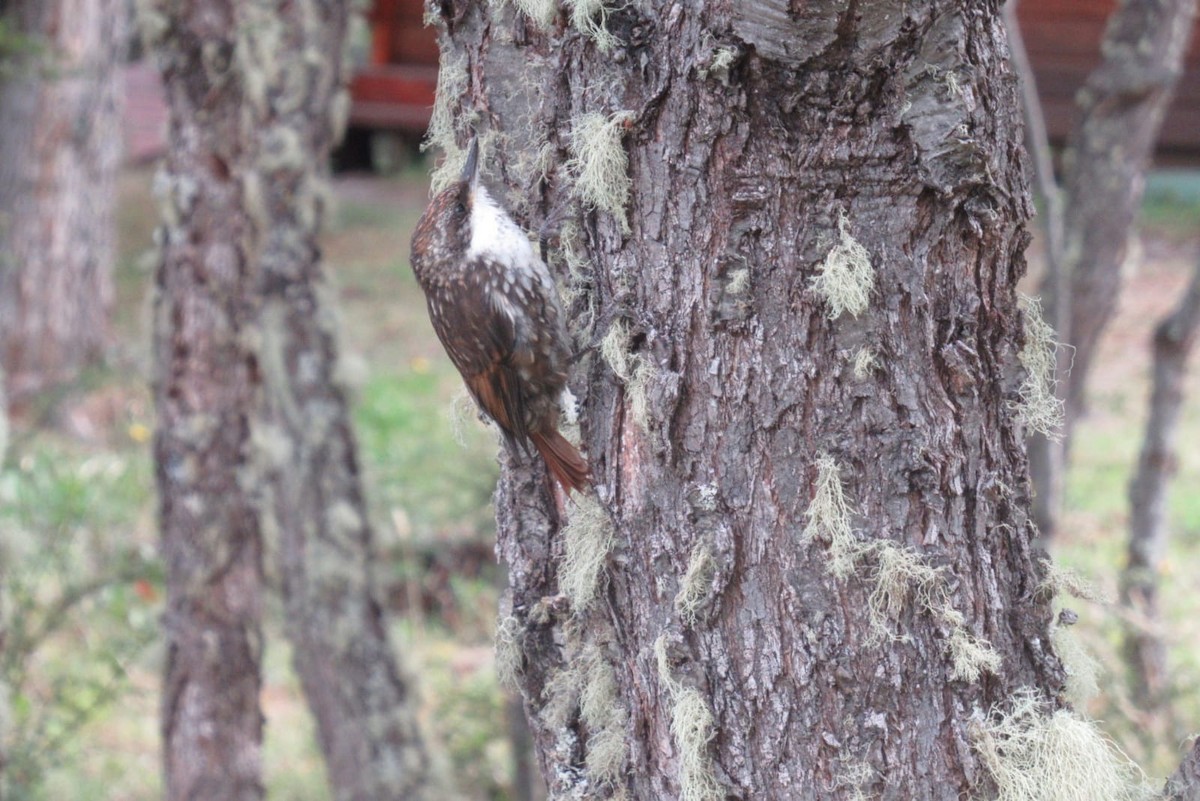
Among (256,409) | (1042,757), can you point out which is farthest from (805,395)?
(256,409)

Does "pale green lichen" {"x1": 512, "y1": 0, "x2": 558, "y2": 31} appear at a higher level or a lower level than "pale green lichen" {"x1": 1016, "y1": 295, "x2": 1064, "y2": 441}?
higher

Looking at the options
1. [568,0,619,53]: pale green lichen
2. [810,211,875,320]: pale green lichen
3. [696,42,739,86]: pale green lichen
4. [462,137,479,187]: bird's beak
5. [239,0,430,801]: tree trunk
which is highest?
[568,0,619,53]: pale green lichen

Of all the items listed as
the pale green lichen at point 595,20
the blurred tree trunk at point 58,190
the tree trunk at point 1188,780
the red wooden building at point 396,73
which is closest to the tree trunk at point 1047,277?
the tree trunk at point 1188,780

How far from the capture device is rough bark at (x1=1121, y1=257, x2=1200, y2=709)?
175 inches

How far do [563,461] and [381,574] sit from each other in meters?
2.68

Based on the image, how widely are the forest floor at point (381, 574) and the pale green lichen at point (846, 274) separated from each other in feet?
3.22

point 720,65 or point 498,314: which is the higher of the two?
point 720,65

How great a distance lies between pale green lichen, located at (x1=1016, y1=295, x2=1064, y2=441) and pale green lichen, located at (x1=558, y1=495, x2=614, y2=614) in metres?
0.66

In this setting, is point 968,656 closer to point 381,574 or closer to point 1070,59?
point 381,574

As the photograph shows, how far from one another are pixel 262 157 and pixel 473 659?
3.25 m

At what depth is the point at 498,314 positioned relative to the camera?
2.57m

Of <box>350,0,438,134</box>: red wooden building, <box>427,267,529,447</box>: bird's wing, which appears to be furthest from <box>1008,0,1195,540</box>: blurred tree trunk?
<box>350,0,438,134</box>: red wooden building

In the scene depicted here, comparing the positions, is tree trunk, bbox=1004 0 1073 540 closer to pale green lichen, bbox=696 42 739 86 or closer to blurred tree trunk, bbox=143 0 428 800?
blurred tree trunk, bbox=143 0 428 800

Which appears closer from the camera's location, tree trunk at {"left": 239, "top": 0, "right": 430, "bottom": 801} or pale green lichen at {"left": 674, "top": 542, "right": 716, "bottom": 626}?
pale green lichen at {"left": 674, "top": 542, "right": 716, "bottom": 626}
